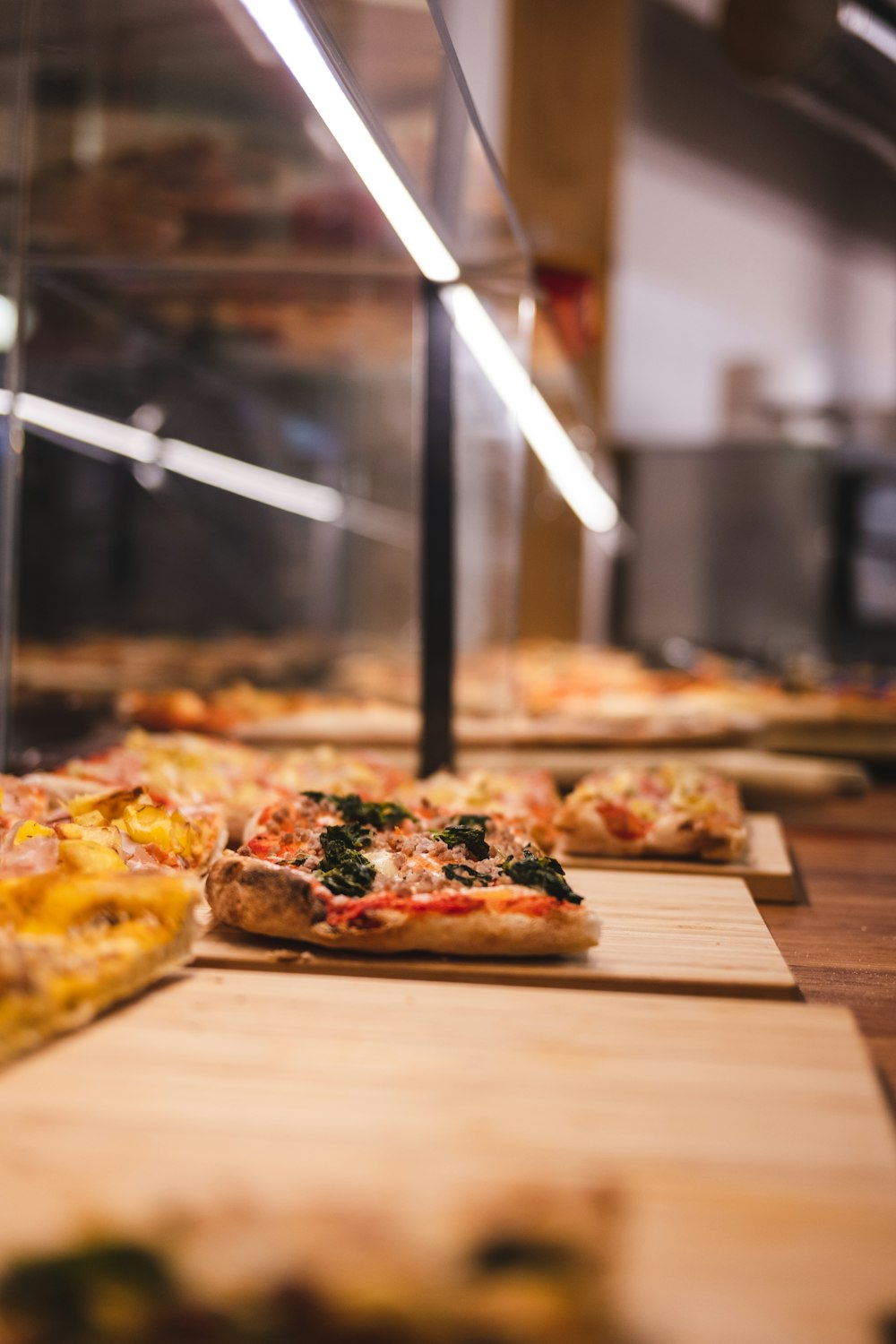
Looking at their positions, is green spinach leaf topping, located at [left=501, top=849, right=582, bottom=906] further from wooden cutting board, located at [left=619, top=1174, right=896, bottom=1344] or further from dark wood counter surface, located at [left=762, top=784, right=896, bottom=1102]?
wooden cutting board, located at [left=619, top=1174, right=896, bottom=1344]

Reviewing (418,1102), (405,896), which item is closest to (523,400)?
(405,896)

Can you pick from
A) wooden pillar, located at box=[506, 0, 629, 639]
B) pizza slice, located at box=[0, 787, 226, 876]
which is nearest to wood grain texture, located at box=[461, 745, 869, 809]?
pizza slice, located at box=[0, 787, 226, 876]

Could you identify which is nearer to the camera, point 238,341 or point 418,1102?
point 418,1102

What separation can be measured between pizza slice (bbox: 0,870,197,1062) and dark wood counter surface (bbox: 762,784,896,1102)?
38.0 inches

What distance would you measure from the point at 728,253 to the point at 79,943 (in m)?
12.6

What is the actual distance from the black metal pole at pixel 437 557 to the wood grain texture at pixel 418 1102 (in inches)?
79.6

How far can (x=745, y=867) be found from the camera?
2770mm

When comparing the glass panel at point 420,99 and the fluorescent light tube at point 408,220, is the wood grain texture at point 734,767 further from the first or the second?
the glass panel at point 420,99

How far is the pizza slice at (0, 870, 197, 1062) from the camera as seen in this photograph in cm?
142

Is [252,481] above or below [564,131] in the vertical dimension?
below

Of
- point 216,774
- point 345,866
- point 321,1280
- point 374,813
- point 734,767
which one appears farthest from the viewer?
point 734,767

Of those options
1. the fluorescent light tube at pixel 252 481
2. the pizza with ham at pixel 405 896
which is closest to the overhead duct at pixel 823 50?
the fluorescent light tube at pixel 252 481

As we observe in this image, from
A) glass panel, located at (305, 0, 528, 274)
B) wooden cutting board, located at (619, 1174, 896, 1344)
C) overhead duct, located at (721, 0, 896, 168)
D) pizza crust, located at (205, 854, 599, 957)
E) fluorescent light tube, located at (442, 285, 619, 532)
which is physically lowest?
wooden cutting board, located at (619, 1174, 896, 1344)

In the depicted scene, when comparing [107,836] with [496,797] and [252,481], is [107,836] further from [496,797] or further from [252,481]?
[252,481]
